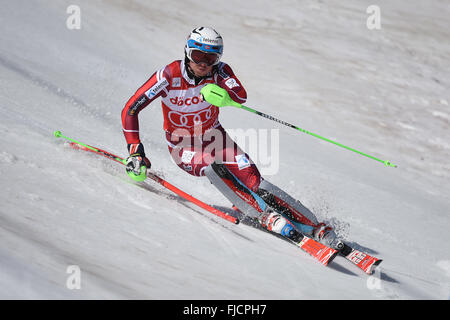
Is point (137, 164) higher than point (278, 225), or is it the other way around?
point (137, 164)

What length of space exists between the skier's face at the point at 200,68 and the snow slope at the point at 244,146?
1.32 metres

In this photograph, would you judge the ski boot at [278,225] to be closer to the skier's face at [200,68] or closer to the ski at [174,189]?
the ski at [174,189]

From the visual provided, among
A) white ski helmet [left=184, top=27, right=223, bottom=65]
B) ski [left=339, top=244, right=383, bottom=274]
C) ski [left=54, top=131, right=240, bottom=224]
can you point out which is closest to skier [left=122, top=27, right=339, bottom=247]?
white ski helmet [left=184, top=27, right=223, bottom=65]

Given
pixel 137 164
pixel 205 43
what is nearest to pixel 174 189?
pixel 137 164

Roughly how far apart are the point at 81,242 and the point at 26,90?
16.6ft

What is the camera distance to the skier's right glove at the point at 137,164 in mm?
4922

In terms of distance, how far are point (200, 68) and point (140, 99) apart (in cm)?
68

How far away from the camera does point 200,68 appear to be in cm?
505

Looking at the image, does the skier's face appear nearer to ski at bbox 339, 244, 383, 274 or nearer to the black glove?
the black glove

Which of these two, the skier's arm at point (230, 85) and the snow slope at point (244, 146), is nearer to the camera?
the snow slope at point (244, 146)

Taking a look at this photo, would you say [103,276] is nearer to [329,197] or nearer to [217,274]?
[217,274]

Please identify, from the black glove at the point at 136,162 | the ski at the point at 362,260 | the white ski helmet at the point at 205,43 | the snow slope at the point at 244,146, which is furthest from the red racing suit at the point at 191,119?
the ski at the point at 362,260

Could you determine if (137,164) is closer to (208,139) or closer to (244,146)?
(208,139)

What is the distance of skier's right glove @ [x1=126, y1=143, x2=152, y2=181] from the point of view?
4.92 metres
